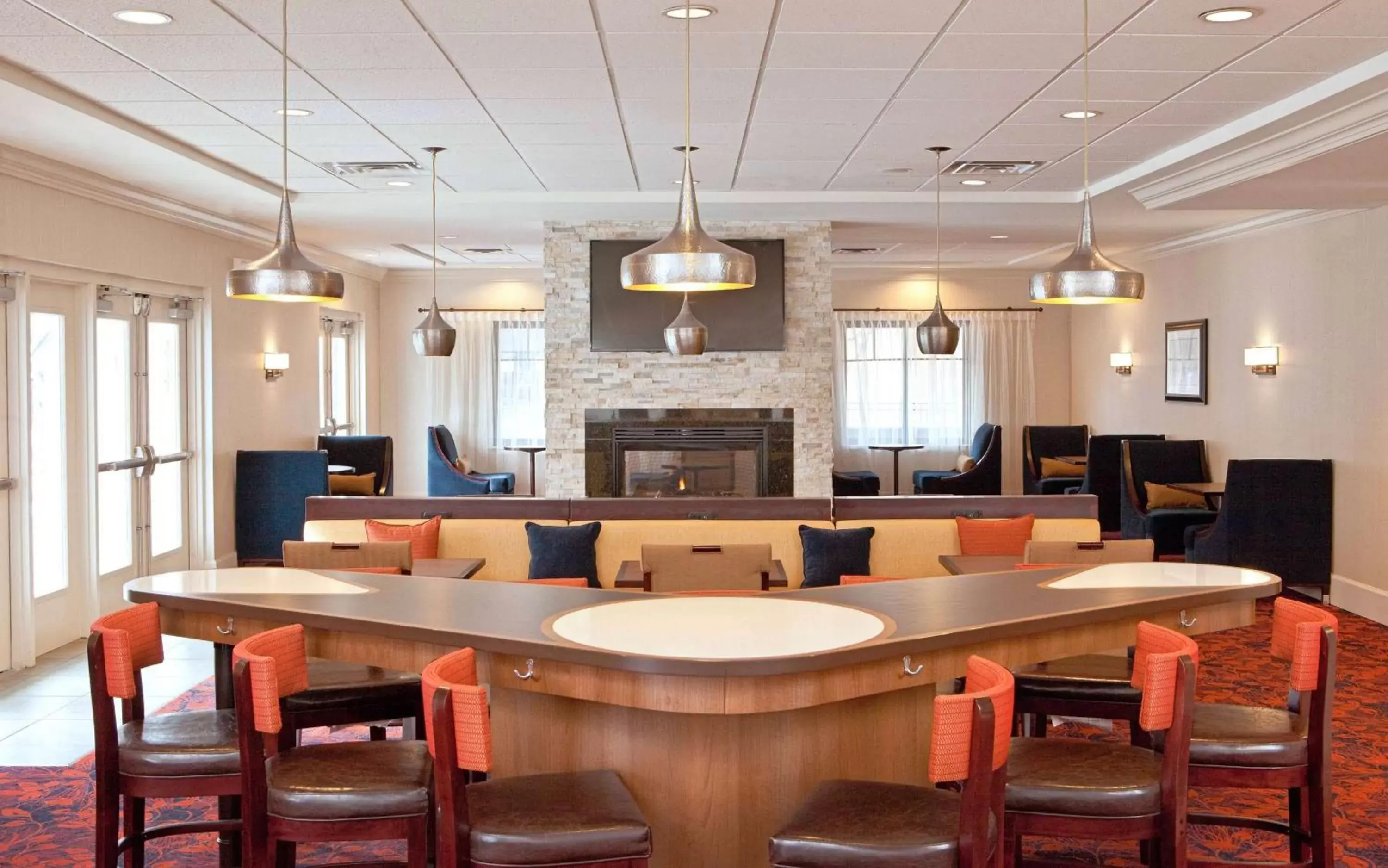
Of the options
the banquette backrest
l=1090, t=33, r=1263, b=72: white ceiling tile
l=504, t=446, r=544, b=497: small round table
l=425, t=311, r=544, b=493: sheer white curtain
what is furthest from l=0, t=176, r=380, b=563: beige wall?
l=1090, t=33, r=1263, b=72: white ceiling tile

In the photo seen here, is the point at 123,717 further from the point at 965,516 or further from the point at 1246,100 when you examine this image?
the point at 1246,100

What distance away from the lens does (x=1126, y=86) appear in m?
5.86

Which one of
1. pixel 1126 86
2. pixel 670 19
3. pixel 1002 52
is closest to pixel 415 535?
pixel 670 19

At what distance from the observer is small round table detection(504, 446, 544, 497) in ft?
47.5

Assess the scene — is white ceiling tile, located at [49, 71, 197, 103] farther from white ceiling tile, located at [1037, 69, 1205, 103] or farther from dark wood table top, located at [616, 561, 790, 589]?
white ceiling tile, located at [1037, 69, 1205, 103]

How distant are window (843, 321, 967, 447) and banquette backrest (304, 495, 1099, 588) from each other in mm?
7660

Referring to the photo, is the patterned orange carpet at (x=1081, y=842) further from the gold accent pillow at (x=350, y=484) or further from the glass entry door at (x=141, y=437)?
the gold accent pillow at (x=350, y=484)

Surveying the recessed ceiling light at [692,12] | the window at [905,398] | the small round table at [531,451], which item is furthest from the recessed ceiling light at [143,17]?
the window at [905,398]

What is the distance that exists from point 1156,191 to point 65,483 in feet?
23.1

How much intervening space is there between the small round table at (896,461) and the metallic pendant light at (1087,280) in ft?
32.9

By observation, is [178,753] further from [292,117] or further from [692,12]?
[292,117]

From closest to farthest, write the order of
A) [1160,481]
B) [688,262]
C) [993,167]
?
[688,262] < [993,167] < [1160,481]

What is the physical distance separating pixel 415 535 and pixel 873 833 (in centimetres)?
468

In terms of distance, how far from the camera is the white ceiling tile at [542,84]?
18.5 feet
